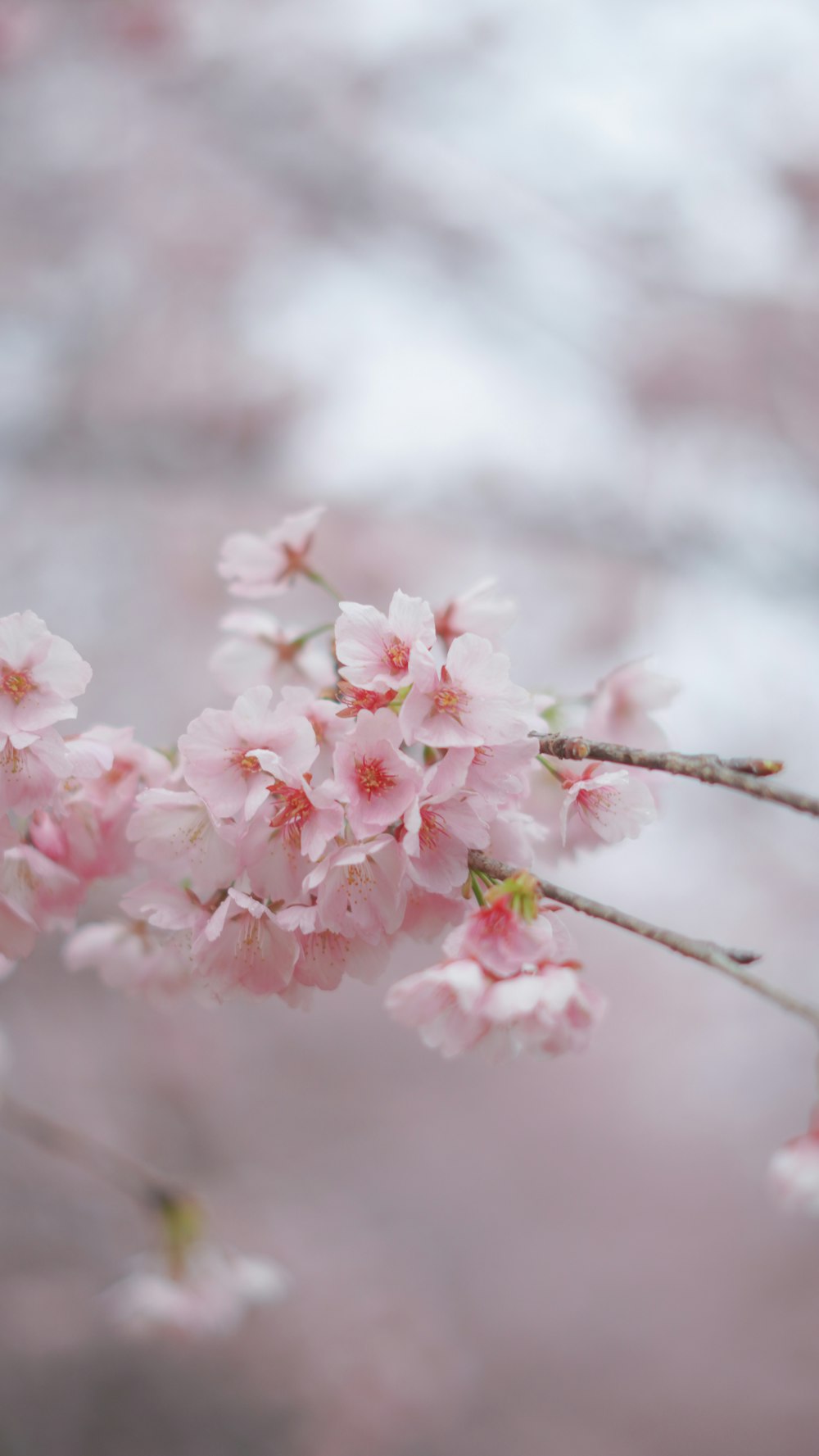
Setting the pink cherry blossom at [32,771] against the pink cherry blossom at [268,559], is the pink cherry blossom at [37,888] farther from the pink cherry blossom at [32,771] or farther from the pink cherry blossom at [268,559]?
the pink cherry blossom at [268,559]

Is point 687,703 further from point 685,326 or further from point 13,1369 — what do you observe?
point 13,1369

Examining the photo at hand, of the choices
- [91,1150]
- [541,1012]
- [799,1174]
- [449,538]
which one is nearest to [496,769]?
[541,1012]

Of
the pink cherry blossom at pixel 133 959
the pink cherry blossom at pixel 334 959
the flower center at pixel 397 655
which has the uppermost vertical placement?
the flower center at pixel 397 655

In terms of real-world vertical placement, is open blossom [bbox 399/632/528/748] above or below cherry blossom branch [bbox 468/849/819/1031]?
above

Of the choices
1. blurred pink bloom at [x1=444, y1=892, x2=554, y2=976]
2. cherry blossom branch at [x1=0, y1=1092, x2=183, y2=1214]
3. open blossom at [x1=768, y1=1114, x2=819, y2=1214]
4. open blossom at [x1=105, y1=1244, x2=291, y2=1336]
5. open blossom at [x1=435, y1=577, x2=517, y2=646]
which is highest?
open blossom at [x1=435, y1=577, x2=517, y2=646]

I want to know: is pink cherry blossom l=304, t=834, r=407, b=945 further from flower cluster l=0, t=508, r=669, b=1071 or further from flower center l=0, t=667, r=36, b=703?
flower center l=0, t=667, r=36, b=703

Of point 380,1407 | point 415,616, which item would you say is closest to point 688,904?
point 380,1407

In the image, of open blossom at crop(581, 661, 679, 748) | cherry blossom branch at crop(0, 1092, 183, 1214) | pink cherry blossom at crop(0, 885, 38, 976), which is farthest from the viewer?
cherry blossom branch at crop(0, 1092, 183, 1214)

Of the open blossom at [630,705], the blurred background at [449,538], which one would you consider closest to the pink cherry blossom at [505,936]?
the open blossom at [630,705]

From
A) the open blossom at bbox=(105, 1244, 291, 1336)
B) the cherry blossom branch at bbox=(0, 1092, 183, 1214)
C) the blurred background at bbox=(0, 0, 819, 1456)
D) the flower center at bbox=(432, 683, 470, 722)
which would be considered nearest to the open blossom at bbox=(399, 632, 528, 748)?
the flower center at bbox=(432, 683, 470, 722)
